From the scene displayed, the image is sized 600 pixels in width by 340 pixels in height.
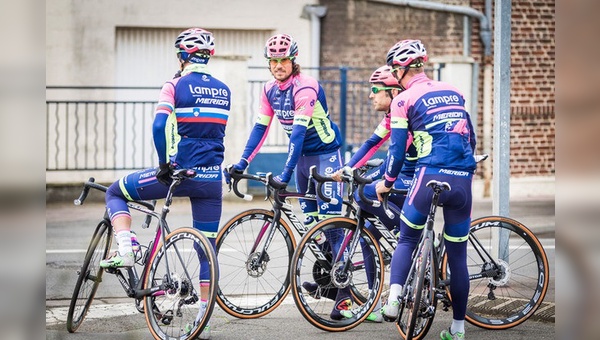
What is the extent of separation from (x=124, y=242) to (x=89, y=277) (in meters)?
0.58

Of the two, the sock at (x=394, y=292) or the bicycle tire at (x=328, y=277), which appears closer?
the sock at (x=394, y=292)

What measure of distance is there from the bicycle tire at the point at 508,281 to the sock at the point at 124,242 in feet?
7.05

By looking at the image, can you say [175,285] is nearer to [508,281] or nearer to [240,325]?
[240,325]

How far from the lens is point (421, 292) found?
6465mm

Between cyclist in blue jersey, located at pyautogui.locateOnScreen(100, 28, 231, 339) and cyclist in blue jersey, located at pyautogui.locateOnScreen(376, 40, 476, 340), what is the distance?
123cm

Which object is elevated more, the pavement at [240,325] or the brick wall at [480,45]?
the brick wall at [480,45]

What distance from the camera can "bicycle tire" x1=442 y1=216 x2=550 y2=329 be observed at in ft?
24.8

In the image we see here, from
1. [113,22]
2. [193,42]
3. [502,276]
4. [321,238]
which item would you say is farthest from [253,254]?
[113,22]

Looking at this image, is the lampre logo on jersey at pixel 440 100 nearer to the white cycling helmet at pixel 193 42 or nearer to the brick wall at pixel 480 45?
the white cycling helmet at pixel 193 42

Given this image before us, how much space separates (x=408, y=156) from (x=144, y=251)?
2.05 m

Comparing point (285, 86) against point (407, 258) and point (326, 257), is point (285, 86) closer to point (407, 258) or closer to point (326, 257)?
point (326, 257)

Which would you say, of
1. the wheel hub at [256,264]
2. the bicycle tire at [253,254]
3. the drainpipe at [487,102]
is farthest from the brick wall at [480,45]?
the wheel hub at [256,264]

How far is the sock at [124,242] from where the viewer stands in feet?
23.0

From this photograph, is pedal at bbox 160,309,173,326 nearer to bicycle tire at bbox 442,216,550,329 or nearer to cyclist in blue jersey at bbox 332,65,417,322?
cyclist in blue jersey at bbox 332,65,417,322
